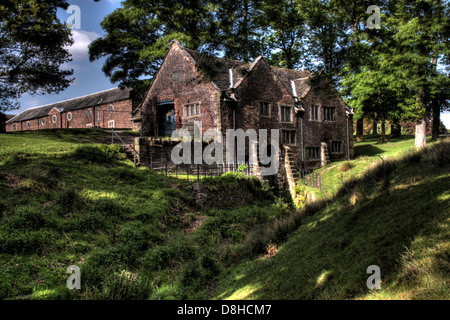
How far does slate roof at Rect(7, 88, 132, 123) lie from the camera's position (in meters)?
44.6

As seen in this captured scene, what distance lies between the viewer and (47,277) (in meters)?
7.51

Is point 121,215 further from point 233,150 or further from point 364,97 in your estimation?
point 364,97

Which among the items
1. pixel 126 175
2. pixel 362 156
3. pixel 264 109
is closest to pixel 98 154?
pixel 126 175

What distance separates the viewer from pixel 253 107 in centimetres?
2566

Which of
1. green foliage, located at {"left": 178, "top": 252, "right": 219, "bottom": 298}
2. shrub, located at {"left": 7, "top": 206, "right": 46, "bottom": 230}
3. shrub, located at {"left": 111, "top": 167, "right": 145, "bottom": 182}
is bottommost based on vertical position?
green foliage, located at {"left": 178, "top": 252, "right": 219, "bottom": 298}

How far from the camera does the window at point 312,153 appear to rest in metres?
29.4

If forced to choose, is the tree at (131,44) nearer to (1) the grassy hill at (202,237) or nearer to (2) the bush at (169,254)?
(1) the grassy hill at (202,237)

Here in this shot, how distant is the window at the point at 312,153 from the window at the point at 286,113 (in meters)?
3.67

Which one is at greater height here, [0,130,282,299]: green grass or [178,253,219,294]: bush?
[0,130,282,299]: green grass

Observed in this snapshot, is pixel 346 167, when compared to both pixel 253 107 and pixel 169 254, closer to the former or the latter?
pixel 253 107

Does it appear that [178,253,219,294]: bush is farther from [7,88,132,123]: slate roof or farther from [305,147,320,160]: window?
[7,88,132,123]: slate roof

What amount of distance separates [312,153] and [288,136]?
11.6 feet

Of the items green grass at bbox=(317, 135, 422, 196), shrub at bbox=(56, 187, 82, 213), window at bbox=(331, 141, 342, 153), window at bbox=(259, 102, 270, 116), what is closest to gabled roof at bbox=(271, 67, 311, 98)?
window at bbox=(259, 102, 270, 116)

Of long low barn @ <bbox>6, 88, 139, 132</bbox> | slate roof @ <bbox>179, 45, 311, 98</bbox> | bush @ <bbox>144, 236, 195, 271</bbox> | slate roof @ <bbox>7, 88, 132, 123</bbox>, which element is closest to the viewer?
bush @ <bbox>144, 236, 195, 271</bbox>
